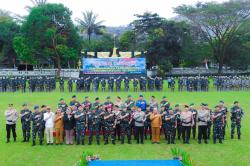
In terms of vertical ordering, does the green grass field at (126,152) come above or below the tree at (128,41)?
below

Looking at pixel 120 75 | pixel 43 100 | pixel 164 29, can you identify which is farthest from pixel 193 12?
pixel 43 100

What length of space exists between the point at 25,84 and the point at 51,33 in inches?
557

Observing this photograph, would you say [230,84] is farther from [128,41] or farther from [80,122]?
[128,41]

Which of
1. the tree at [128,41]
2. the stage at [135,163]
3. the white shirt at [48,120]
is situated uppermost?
the tree at [128,41]

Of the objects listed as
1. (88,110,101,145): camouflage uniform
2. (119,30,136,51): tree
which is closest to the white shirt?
(88,110,101,145): camouflage uniform

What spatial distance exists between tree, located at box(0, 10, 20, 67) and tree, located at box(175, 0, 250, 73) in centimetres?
2177

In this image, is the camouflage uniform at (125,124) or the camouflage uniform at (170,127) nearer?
the camouflage uniform at (170,127)

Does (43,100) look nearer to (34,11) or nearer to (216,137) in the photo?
(216,137)

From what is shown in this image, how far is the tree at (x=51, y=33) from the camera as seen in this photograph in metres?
46.0

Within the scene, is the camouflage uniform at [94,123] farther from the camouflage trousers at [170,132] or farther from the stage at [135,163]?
the stage at [135,163]

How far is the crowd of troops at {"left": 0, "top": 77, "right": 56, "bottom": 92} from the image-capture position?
31594mm

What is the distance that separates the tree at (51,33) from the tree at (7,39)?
8.48 meters

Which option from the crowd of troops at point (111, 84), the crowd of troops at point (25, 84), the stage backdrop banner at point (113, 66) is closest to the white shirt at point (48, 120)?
the crowd of troops at point (111, 84)

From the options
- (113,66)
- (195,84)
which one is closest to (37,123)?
(195,84)
